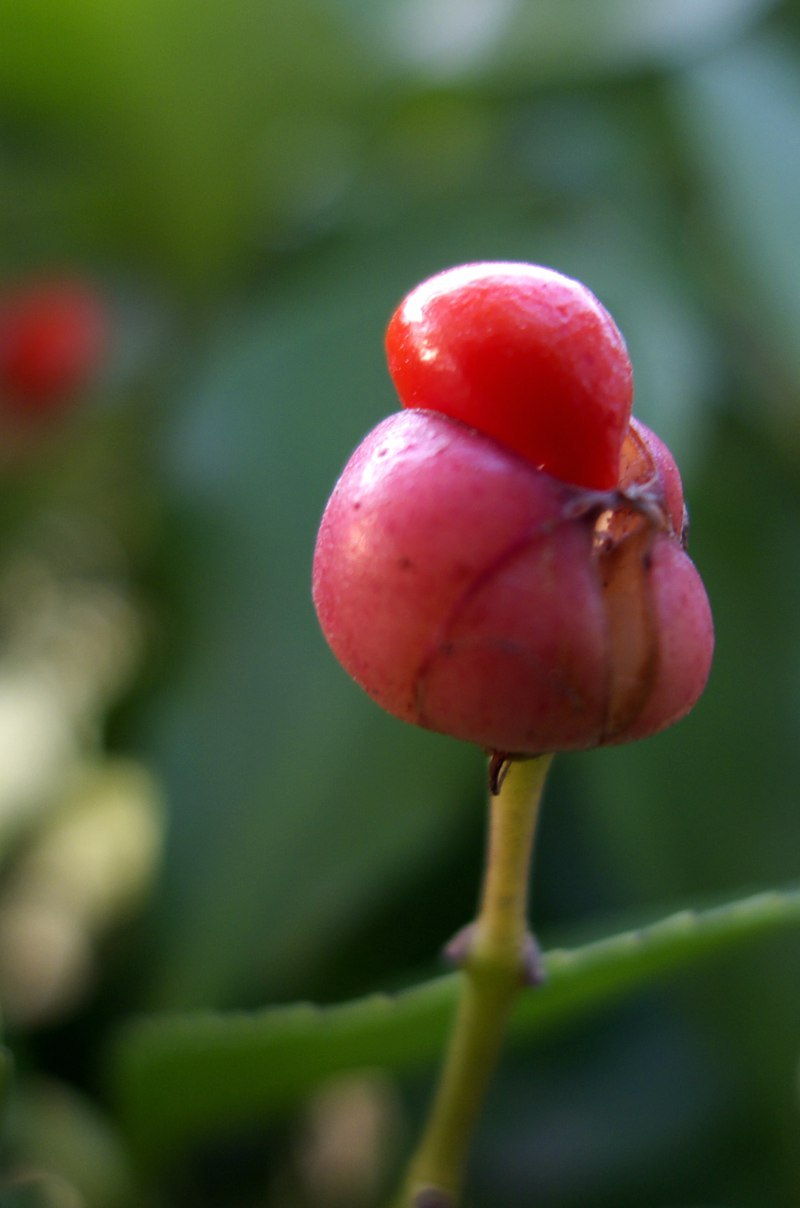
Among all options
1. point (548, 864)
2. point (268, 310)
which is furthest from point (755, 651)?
point (268, 310)

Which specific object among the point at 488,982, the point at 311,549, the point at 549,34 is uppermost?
the point at 549,34

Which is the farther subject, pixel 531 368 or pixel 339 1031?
pixel 339 1031

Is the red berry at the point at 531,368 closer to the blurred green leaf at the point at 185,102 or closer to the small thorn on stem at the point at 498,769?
the small thorn on stem at the point at 498,769

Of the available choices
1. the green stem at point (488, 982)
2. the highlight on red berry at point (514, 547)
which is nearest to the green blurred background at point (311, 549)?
the green stem at point (488, 982)

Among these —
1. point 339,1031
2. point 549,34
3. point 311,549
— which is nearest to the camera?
point 339,1031

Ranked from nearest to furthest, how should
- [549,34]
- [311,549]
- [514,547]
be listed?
[514,547] → [311,549] → [549,34]

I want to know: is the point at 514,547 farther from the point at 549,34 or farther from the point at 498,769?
the point at 549,34

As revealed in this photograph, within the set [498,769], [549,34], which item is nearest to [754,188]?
[549,34]
